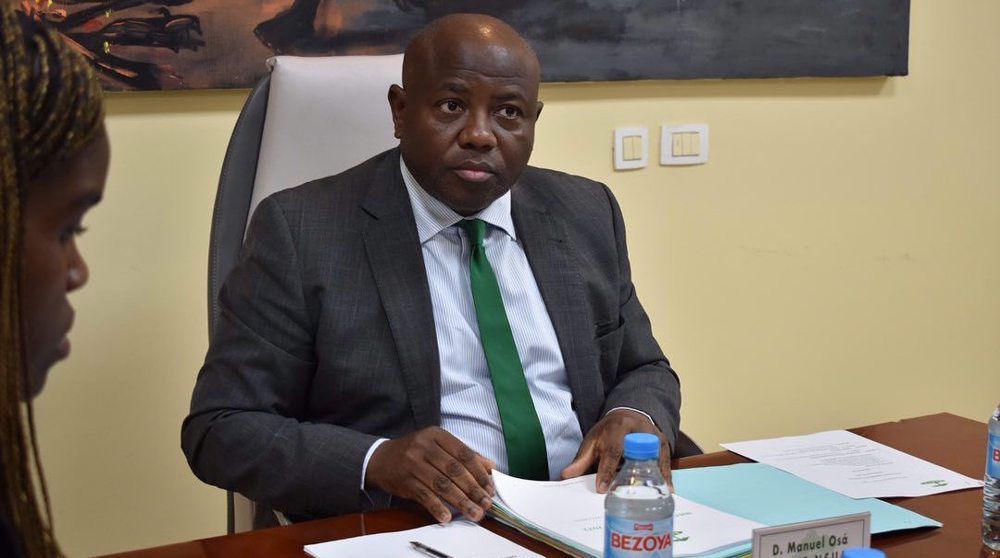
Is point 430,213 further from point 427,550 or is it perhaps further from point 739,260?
point 739,260

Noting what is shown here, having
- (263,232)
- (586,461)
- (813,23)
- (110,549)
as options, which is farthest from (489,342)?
(813,23)

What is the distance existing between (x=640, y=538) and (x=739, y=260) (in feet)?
6.64

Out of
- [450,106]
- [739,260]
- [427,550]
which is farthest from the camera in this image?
[739,260]

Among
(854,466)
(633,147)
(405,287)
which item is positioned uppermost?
(633,147)

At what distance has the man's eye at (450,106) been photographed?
69.6 inches

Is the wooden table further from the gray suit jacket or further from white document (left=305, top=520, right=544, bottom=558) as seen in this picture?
the gray suit jacket

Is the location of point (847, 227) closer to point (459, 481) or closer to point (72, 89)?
point (459, 481)

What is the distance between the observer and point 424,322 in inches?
66.6

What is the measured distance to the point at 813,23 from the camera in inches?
114

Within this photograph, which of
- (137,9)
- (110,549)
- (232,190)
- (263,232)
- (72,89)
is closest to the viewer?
(72,89)

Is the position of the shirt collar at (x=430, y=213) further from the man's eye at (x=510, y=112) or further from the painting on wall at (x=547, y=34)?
the painting on wall at (x=547, y=34)

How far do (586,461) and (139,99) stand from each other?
1223 millimetres

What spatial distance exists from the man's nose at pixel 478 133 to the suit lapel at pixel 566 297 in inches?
6.4

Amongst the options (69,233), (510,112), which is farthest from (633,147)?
(69,233)
